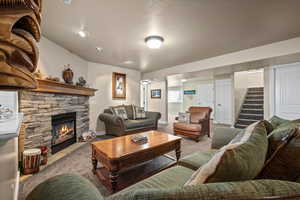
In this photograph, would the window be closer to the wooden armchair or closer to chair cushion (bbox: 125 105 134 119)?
the wooden armchair

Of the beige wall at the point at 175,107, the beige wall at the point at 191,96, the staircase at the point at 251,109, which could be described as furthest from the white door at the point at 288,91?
the beige wall at the point at 175,107

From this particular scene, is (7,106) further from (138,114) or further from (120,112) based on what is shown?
(138,114)

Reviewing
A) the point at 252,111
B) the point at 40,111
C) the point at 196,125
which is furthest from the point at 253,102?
the point at 40,111

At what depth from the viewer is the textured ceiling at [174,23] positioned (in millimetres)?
1773

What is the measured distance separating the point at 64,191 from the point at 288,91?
502 cm

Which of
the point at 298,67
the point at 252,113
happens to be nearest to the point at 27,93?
the point at 298,67

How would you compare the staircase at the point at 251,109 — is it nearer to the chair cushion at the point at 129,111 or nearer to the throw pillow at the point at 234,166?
the chair cushion at the point at 129,111

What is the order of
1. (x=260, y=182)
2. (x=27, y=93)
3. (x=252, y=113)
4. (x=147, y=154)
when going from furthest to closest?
(x=252, y=113)
(x=27, y=93)
(x=147, y=154)
(x=260, y=182)

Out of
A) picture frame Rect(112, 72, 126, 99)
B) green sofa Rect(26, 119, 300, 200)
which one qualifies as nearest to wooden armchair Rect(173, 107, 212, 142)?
picture frame Rect(112, 72, 126, 99)

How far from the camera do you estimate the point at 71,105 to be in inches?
132

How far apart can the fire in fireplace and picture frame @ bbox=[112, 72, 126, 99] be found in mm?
1728

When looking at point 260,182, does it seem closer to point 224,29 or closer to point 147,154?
point 147,154

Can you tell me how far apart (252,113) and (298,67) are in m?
2.80

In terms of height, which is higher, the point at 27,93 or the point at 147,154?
the point at 27,93
